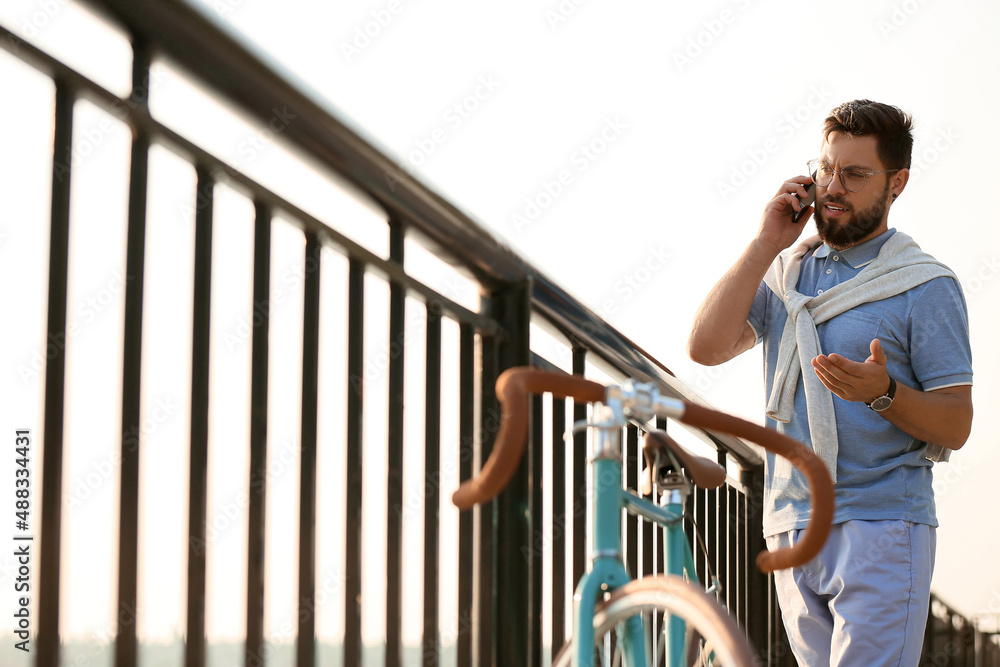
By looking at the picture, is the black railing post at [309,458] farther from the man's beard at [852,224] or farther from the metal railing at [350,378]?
the man's beard at [852,224]

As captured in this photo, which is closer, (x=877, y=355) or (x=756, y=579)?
(x=877, y=355)

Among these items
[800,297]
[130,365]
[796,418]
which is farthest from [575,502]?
[130,365]

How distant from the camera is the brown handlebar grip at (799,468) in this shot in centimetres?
100

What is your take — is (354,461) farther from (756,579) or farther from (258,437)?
(756,579)

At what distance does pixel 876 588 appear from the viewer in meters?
1.79

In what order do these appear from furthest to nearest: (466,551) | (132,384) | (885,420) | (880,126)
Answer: (880,126) < (885,420) < (466,551) < (132,384)

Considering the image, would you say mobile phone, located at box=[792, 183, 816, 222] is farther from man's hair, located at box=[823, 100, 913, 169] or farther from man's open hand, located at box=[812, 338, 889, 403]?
man's open hand, located at box=[812, 338, 889, 403]

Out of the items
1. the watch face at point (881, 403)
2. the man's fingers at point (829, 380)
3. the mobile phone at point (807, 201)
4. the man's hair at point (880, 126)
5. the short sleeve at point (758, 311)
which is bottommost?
the watch face at point (881, 403)

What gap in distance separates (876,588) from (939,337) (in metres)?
0.53

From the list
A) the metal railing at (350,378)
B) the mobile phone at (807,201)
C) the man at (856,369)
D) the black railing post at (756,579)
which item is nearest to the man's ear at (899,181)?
the man at (856,369)

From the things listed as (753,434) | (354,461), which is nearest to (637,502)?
(753,434)

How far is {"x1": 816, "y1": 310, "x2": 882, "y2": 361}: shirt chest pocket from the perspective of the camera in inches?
77.0

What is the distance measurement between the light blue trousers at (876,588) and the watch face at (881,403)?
23 centimetres

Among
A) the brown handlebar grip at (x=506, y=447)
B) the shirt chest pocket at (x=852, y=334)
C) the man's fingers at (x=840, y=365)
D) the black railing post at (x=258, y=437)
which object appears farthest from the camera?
the shirt chest pocket at (x=852, y=334)
